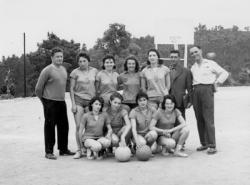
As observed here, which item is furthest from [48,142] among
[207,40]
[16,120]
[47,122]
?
[207,40]

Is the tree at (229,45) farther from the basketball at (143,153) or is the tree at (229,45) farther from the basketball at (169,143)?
the basketball at (143,153)

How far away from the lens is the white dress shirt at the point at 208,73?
27.2ft

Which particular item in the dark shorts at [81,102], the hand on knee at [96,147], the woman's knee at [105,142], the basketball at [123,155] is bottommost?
the basketball at [123,155]

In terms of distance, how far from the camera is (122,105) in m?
8.13

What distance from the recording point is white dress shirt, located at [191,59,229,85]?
27.2ft

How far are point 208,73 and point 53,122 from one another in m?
2.94

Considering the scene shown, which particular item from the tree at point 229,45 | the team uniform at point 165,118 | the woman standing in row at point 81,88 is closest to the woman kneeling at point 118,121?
the woman standing in row at point 81,88

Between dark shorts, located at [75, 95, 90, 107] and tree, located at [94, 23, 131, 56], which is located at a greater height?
tree, located at [94, 23, 131, 56]

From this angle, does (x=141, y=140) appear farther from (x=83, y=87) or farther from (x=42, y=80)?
(x=42, y=80)

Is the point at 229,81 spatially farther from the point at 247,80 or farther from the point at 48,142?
the point at 48,142

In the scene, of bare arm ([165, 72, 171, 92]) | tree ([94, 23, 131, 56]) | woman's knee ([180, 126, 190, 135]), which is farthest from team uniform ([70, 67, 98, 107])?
tree ([94, 23, 131, 56])

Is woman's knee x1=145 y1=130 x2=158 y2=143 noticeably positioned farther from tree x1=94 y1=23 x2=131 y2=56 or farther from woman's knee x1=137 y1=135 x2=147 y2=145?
tree x1=94 y1=23 x2=131 y2=56

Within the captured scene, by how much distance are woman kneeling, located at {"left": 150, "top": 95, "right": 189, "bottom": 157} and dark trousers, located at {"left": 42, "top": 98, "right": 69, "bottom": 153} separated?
5.31 ft

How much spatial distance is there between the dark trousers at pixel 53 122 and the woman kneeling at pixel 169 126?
5.31ft
